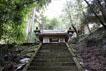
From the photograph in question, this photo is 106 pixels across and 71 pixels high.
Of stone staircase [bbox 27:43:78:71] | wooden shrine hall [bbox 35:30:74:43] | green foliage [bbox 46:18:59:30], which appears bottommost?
stone staircase [bbox 27:43:78:71]

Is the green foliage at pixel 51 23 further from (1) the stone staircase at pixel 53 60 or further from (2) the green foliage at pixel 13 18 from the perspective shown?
(2) the green foliage at pixel 13 18

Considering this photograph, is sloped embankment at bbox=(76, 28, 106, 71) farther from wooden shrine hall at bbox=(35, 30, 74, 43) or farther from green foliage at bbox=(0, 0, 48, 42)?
wooden shrine hall at bbox=(35, 30, 74, 43)

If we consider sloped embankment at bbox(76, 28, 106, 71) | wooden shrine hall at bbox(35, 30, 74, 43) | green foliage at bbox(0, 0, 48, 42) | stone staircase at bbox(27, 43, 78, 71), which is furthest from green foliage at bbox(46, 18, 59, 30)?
green foliage at bbox(0, 0, 48, 42)

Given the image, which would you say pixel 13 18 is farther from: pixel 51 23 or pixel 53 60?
pixel 51 23

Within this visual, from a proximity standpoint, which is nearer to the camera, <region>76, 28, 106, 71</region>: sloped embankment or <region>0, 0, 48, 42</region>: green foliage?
<region>0, 0, 48, 42</region>: green foliage

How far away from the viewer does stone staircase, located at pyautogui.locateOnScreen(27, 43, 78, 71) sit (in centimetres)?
→ 828

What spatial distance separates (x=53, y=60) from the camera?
9273 millimetres

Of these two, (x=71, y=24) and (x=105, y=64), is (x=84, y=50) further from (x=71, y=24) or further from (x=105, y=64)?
(x=71, y=24)

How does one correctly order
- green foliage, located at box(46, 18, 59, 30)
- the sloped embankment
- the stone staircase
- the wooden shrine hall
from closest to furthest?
the stone staircase → the sloped embankment → the wooden shrine hall → green foliage, located at box(46, 18, 59, 30)

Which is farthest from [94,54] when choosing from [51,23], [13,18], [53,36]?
[51,23]

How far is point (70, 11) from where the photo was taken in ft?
71.1

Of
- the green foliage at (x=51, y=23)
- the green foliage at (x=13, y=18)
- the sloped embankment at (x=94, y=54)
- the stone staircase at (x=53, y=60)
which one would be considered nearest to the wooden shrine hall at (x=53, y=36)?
the sloped embankment at (x=94, y=54)

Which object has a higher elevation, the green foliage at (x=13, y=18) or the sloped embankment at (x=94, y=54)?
the green foliage at (x=13, y=18)

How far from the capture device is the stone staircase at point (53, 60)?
828 centimetres
